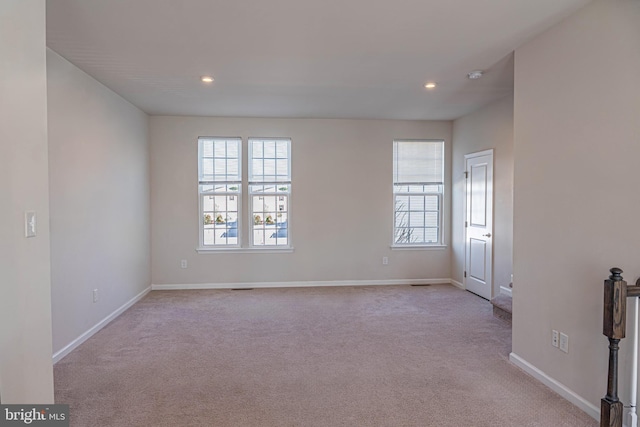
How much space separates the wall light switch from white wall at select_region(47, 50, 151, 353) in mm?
1515

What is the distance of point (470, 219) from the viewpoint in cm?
551

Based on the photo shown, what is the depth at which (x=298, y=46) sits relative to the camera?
3041 mm

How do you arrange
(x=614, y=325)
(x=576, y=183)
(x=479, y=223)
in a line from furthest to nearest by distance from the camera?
1. (x=479, y=223)
2. (x=576, y=183)
3. (x=614, y=325)

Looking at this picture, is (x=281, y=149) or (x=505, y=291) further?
(x=281, y=149)

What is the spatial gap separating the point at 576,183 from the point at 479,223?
2.89 meters

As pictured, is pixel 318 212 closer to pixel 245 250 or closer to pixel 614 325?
pixel 245 250

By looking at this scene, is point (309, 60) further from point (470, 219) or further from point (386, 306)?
point (470, 219)

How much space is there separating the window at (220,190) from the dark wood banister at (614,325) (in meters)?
4.79

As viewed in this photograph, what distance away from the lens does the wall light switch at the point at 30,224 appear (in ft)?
5.93

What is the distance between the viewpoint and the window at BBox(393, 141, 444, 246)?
6094 millimetres

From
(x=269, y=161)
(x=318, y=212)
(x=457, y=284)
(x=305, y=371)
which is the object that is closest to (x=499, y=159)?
(x=457, y=284)

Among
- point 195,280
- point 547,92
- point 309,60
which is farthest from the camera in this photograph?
point 195,280

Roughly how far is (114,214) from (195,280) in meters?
1.82

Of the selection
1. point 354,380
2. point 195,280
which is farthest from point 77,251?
point 354,380
